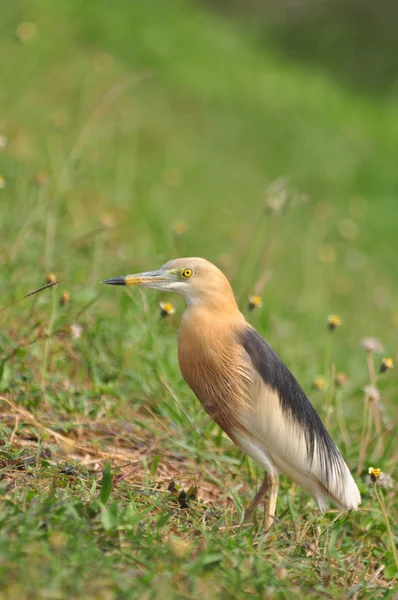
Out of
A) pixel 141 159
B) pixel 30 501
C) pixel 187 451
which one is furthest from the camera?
pixel 141 159

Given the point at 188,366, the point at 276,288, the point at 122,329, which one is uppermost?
the point at 188,366

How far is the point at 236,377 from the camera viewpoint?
138 inches

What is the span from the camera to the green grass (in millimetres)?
2959

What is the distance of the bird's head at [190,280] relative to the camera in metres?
3.50

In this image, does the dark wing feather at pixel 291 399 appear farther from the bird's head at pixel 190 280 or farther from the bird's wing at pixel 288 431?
the bird's head at pixel 190 280

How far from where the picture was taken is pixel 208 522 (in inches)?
137

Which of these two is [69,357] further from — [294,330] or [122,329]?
[294,330]

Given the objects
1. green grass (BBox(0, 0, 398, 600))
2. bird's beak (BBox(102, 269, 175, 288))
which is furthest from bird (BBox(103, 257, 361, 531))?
green grass (BBox(0, 0, 398, 600))

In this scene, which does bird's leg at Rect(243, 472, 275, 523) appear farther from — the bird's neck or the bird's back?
the bird's neck

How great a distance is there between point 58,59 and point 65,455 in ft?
25.2

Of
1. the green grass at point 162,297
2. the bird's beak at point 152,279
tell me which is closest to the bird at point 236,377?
the bird's beak at point 152,279

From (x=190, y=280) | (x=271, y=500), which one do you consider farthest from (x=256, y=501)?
(x=190, y=280)

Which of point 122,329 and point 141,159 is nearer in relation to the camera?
point 122,329

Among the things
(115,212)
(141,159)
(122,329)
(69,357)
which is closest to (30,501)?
(69,357)
